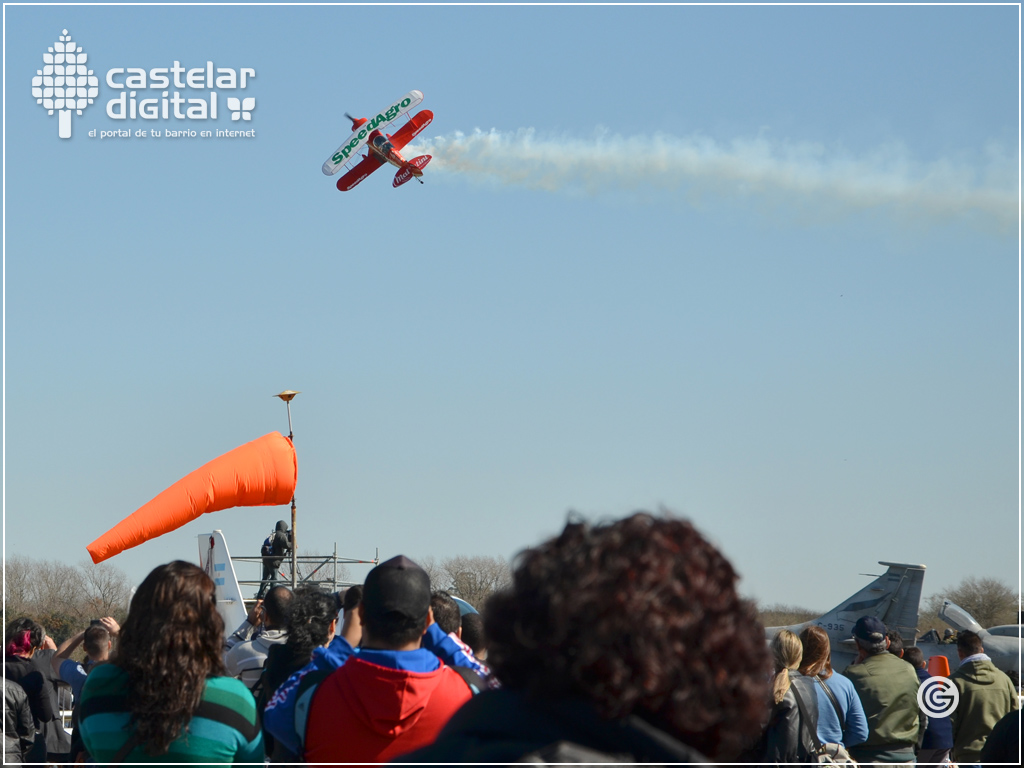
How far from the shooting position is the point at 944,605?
79.5ft

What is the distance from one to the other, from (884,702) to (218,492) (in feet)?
36.3

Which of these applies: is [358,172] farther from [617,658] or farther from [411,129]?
[617,658]

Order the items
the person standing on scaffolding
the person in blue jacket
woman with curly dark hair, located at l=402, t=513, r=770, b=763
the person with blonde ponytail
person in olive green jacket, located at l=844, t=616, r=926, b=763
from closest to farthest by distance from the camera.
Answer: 1. woman with curly dark hair, located at l=402, t=513, r=770, b=763
2. the person in blue jacket
3. the person with blonde ponytail
4. person in olive green jacket, located at l=844, t=616, r=926, b=763
5. the person standing on scaffolding

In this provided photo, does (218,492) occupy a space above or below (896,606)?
above

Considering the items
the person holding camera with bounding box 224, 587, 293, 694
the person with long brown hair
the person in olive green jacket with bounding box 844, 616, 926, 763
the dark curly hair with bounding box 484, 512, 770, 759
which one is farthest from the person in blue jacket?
the person in olive green jacket with bounding box 844, 616, 926, 763

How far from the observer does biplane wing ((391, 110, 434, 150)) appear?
32750mm

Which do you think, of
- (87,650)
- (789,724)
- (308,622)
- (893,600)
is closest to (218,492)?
(87,650)

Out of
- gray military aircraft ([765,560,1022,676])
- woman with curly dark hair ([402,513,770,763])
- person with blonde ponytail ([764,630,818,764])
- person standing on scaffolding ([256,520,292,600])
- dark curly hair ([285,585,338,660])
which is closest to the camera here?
woman with curly dark hair ([402,513,770,763])

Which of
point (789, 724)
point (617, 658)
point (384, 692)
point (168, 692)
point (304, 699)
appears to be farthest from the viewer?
point (789, 724)

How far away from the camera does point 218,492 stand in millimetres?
14984

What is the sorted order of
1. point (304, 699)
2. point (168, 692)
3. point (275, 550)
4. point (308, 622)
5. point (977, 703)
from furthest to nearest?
1. point (275, 550)
2. point (977, 703)
3. point (308, 622)
4. point (304, 699)
5. point (168, 692)

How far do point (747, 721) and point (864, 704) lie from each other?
5958mm

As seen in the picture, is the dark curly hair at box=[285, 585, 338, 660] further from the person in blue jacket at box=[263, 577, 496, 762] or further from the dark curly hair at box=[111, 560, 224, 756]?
the dark curly hair at box=[111, 560, 224, 756]

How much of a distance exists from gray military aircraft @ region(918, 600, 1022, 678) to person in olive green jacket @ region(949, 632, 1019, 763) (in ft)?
38.5
